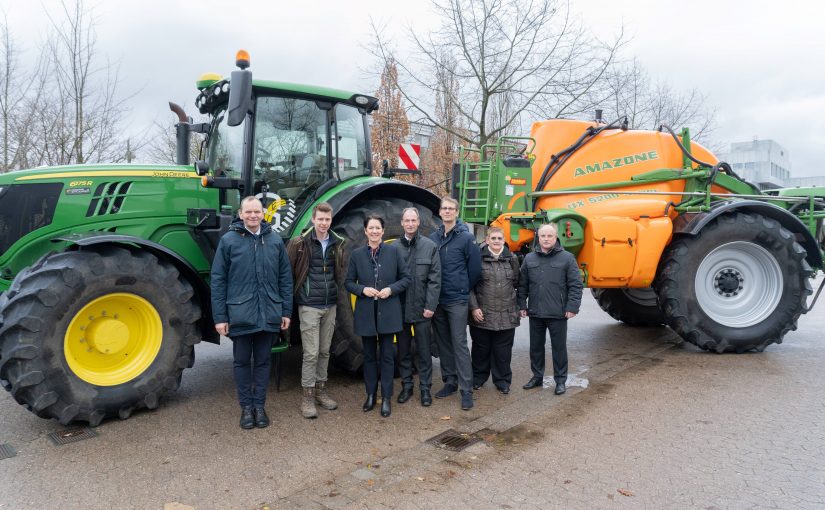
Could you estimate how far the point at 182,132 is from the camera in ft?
19.3

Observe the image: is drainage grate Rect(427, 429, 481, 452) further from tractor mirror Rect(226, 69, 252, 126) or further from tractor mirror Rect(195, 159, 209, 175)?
tractor mirror Rect(195, 159, 209, 175)

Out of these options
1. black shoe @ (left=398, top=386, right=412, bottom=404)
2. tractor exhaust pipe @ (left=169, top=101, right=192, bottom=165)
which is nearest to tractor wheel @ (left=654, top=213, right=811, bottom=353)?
black shoe @ (left=398, top=386, right=412, bottom=404)

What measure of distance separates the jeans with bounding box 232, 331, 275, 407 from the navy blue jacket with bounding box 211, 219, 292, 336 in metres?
0.12

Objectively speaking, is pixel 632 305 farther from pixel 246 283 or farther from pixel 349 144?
pixel 246 283

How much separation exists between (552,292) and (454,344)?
0.97 m

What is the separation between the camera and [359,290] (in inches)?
179

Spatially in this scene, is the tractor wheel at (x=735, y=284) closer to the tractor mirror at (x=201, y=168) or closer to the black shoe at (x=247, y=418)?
the black shoe at (x=247, y=418)

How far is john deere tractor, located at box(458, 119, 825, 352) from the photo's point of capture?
20.3ft

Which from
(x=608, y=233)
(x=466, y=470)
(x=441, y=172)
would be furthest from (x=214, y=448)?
(x=441, y=172)

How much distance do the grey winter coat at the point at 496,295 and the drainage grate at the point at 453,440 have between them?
115 centimetres

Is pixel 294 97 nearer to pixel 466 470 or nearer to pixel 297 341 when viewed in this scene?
pixel 297 341

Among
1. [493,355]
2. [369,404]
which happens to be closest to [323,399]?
[369,404]

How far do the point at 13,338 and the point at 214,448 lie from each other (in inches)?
58.3

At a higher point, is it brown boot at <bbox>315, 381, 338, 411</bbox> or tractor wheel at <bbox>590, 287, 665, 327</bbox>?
tractor wheel at <bbox>590, 287, 665, 327</bbox>
